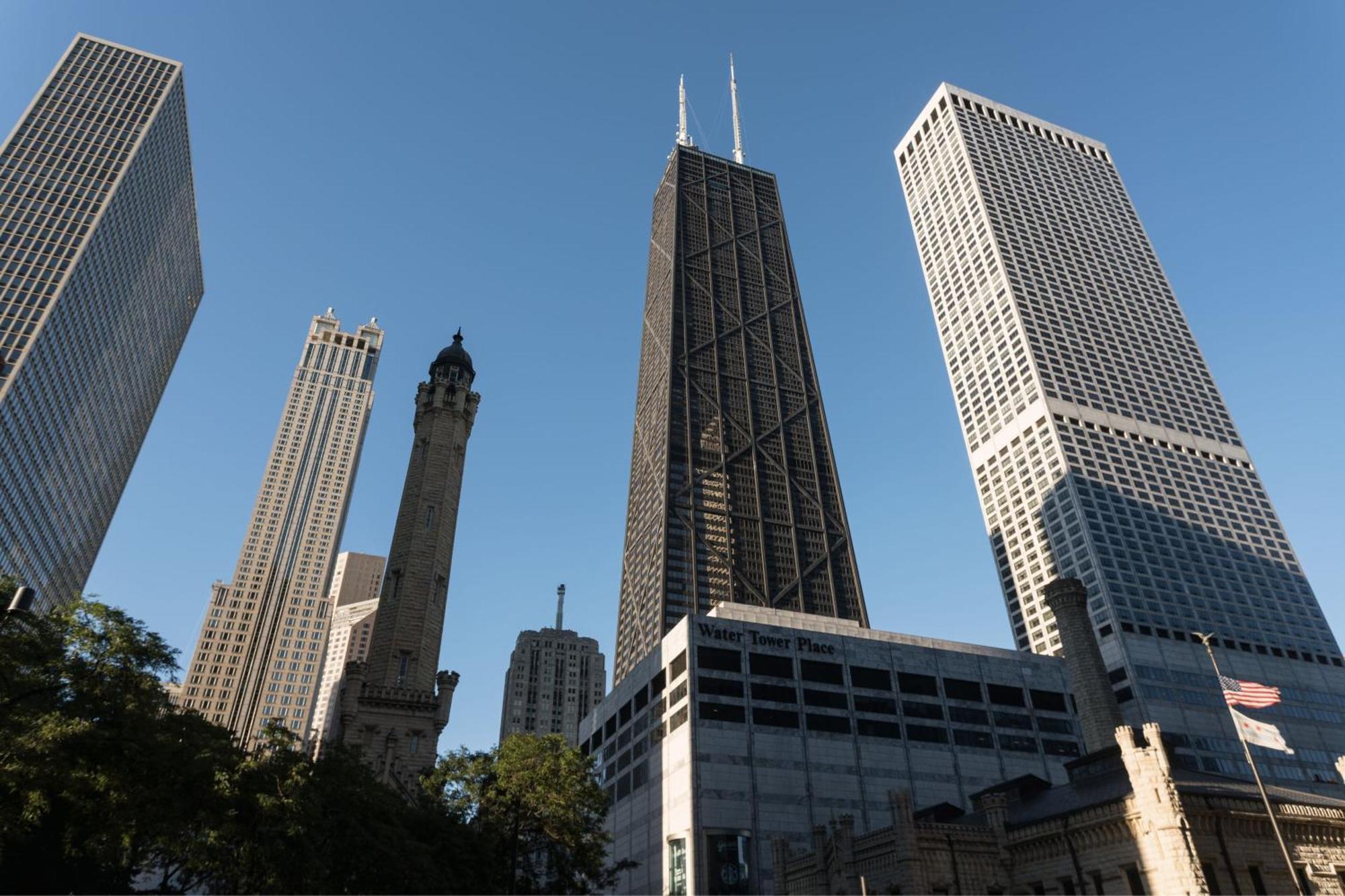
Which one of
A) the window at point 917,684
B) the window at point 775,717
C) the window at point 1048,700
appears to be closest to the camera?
the window at point 775,717

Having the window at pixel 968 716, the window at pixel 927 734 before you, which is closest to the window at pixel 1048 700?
the window at pixel 968 716

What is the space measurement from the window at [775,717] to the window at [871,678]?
9267 mm

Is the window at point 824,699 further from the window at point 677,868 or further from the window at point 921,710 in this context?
the window at point 677,868

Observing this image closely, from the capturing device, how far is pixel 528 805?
183 feet

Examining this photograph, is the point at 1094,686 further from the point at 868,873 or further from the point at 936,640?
the point at 868,873

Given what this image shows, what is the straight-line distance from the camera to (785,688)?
332ft

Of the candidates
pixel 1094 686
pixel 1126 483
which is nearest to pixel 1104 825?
pixel 1094 686

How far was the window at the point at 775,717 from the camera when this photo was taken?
97312mm

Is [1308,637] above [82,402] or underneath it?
underneath

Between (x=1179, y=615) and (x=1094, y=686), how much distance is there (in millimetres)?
71133

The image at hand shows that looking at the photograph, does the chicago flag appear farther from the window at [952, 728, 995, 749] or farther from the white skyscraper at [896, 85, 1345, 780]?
the white skyscraper at [896, 85, 1345, 780]

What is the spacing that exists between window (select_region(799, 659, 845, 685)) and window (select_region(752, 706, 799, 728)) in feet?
16.3

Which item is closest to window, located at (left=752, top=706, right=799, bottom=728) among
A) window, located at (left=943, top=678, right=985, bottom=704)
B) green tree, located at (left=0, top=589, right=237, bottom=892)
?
window, located at (left=943, top=678, right=985, bottom=704)

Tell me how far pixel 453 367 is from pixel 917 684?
214 feet
